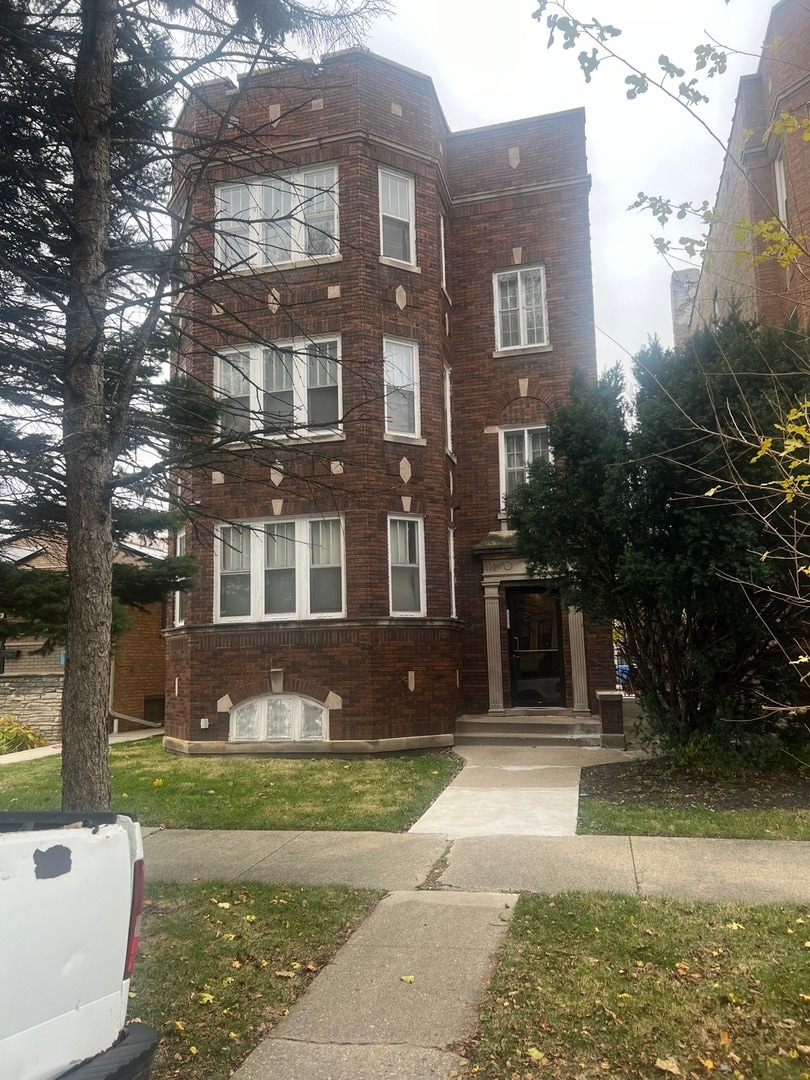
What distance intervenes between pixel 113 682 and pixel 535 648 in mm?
10542

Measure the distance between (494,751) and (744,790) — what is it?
4.37 meters

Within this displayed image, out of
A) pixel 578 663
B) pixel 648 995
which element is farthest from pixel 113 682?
pixel 648 995

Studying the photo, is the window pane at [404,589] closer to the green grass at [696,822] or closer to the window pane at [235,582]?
the window pane at [235,582]

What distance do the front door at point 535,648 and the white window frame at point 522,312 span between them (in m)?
4.71

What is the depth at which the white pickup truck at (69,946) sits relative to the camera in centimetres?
221

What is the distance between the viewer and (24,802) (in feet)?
32.2

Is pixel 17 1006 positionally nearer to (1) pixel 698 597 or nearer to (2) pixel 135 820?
(2) pixel 135 820

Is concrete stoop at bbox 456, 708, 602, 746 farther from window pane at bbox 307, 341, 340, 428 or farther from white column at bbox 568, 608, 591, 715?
window pane at bbox 307, 341, 340, 428

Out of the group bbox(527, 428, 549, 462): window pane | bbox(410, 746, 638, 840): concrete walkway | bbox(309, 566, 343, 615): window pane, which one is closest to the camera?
bbox(410, 746, 638, 840): concrete walkway

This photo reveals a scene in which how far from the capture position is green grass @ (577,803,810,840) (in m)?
7.01

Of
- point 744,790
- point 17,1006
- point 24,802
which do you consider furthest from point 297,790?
point 17,1006

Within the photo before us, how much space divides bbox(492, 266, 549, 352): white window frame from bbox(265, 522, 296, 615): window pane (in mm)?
5795

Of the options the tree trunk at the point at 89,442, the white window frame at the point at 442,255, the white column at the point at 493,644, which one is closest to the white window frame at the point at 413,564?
the white column at the point at 493,644

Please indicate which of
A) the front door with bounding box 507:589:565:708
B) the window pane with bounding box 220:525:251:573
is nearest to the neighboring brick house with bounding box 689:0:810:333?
the front door with bounding box 507:589:565:708
